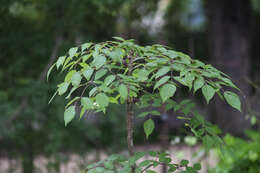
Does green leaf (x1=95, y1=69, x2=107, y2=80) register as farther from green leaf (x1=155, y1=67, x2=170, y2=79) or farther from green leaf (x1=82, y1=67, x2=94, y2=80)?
green leaf (x1=155, y1=67, x2=170, y2=79)

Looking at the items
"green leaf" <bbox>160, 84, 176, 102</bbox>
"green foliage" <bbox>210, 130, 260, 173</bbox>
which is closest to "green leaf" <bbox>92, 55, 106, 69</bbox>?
"green leaf" <bbox>160, 84, 176, 102</bbox>

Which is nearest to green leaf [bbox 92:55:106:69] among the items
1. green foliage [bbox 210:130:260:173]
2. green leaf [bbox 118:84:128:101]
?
green leaf [bbox 118:84:128:101]

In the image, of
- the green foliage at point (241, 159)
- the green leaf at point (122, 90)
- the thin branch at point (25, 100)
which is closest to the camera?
the green leaf at point (122, 90)

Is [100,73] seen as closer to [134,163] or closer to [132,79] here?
[132,79]

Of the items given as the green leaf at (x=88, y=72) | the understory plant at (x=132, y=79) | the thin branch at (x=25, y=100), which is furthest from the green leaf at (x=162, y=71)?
the thin branch at (x=25, y=100)

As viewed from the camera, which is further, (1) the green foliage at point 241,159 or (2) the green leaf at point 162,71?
(1) the green foliage at point 241,159

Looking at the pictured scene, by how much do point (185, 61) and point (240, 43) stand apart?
594cm

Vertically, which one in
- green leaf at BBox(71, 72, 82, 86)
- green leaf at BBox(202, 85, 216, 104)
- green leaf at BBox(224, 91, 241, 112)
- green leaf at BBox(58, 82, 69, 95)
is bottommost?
green leaf at BBox(224, 91, 241, 112)

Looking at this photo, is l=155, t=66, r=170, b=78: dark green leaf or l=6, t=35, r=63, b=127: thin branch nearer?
l=155, t=66, r=170, b=78: dark green leaf

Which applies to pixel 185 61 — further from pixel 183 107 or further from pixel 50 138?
pixel 50 138

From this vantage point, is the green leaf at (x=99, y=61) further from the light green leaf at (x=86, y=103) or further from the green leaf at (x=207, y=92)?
the green leaf at (x=207, y=92)

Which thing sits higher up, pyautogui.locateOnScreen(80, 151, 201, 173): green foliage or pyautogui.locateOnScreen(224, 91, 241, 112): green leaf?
pyautogui.locateOnScreen(224, 91, 241, 112): green leaf

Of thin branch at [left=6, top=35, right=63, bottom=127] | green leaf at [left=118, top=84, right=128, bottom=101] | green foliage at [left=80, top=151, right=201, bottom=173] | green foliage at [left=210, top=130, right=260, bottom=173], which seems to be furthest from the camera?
thin branch at [left=6, top=35, right=63, bottom=127]

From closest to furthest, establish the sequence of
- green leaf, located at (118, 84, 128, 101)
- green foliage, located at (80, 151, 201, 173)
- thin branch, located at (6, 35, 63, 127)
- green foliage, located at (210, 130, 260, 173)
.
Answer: green leaf, located at (118, 84, 128, 101)
green foliage, located at (80, 151, 201, 173)
green foliage, located at (210, 130, 260, 173)
thin branch, located at (6, 35, 63, 127)
